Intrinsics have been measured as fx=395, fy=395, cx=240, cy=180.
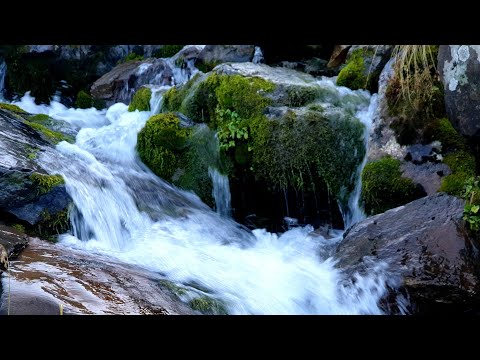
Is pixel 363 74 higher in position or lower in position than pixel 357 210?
higher

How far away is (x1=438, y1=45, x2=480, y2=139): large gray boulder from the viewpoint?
184 inches

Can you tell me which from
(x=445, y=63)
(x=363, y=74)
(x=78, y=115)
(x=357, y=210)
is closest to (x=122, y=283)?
(x=357, y=210)

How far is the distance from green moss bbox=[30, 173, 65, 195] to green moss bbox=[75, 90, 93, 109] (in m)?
8.70

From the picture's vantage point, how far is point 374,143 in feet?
19.4

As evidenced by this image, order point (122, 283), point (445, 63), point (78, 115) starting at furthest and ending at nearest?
1. point (78, 115)
2. point (445, 63)
3. point (122, 283)

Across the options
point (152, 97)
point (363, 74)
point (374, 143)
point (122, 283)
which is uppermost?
point (363, 74)

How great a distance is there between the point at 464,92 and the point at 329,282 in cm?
287

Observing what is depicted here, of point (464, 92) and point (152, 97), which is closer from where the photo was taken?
point (464, 92)

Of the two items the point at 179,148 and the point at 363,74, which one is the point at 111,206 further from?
the point at 363,74

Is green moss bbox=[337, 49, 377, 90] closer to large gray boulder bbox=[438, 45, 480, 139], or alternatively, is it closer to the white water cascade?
the white water cascade

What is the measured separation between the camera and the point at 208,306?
131 inches
